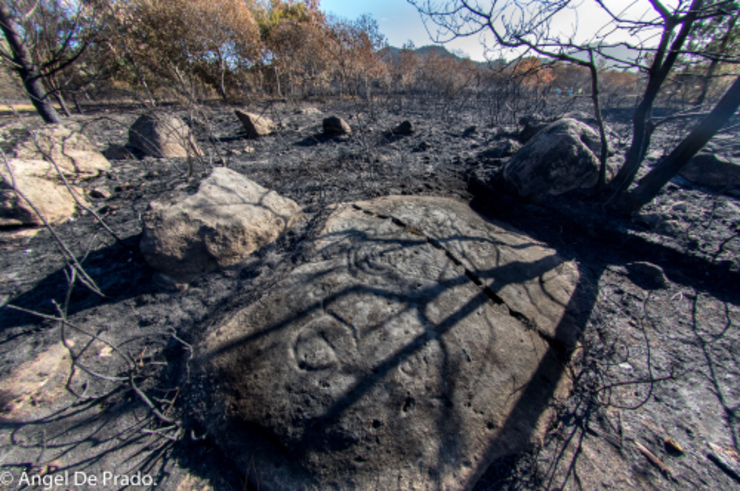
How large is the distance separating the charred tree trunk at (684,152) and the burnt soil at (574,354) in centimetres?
21

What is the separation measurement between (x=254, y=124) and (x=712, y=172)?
24.4ft

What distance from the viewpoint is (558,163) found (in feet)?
10.3

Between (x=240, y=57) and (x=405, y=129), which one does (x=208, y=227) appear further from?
(x=240, y=57)

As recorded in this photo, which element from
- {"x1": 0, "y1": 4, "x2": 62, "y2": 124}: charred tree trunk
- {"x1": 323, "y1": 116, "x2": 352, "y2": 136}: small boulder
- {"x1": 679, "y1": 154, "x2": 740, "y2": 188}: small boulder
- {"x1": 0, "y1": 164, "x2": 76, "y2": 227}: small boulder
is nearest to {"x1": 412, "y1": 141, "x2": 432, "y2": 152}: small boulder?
{"x1": 323, "y1": 116, "x2": 352, "y2": 136}: small boulder

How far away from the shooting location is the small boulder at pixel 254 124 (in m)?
5.69

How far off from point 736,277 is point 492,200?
210 centimetres

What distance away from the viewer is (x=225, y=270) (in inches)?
85.1

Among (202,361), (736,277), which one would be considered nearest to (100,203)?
(202,361)

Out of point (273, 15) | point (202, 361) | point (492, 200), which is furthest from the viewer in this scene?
point (273, 15)

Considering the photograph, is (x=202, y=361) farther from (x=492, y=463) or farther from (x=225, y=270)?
(x=492, y=463)

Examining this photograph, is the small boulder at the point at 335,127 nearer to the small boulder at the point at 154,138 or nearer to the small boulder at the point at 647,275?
the small boulder at the point at 154,138

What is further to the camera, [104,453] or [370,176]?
[370,176]

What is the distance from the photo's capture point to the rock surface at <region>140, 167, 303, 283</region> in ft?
6.39

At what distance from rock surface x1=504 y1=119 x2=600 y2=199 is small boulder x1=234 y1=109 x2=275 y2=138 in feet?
16.4
